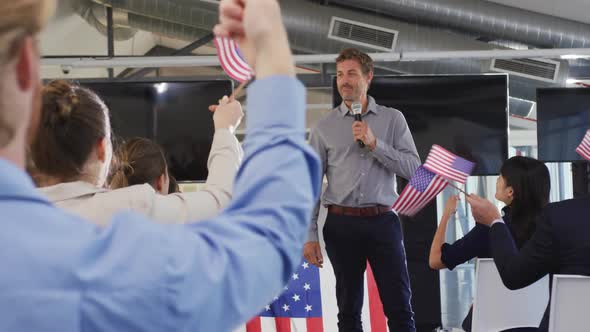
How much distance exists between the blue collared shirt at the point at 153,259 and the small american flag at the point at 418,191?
3794 millimetres

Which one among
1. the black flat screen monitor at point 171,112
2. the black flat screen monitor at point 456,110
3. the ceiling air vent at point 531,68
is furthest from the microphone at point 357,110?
the ceiling air vent at point 531,68

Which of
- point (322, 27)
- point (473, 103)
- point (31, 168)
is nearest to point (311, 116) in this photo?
point (322, 27)

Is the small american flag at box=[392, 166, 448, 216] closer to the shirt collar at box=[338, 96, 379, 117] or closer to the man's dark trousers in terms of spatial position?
the man's dark trousers

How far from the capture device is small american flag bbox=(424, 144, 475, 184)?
4.41 m

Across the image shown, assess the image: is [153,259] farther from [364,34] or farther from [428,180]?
[364,34]

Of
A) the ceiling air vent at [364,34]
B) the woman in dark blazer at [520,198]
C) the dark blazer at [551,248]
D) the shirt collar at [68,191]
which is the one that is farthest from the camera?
the ceiling air vent at [364,34]

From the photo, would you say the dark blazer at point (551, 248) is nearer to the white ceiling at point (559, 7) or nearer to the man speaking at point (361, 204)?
the man speaking at point (361, 204)

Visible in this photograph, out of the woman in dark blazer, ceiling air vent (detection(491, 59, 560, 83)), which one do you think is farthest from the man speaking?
ceiling air vent (detection(491, 59, 560, 83))

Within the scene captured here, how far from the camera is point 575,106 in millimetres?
6324

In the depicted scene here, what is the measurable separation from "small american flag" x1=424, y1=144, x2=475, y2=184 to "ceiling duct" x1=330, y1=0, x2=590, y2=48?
263 centimetres

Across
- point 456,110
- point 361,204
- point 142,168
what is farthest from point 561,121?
point 142,168

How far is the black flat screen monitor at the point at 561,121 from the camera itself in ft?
20.5

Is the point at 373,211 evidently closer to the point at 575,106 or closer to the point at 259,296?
the point at 575,106

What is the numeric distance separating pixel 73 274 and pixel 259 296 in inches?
4.4
